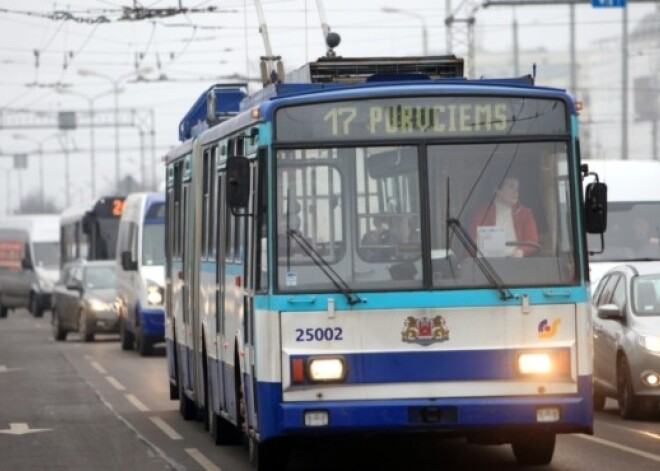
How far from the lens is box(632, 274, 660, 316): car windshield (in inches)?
784

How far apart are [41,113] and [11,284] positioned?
26336 millimetres

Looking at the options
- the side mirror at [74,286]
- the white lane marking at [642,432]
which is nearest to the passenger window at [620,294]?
the white lane marking at [642,432]

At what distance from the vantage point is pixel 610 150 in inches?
6240

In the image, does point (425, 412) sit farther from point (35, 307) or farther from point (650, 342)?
point (35, 307)

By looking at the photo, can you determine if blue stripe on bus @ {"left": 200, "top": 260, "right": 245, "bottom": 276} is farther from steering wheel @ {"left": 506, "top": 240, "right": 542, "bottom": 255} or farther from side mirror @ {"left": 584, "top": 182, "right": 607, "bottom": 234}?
side mirror @ {"left": 584, "top": 182, "right": 607, "bottom": 234}

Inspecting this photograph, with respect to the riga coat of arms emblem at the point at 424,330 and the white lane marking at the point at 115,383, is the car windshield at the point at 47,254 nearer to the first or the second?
the white lane marking at the point at 115,383

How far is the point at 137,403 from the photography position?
921 inches

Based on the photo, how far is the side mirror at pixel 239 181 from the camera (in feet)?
44.3

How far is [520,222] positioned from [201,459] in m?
3.85

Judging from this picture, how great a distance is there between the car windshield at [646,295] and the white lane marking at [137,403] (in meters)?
5.42

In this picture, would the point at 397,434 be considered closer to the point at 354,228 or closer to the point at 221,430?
the point at 354,228

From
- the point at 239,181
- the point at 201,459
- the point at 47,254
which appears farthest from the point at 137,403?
the point at 47,254

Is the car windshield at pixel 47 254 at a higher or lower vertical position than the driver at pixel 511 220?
lower

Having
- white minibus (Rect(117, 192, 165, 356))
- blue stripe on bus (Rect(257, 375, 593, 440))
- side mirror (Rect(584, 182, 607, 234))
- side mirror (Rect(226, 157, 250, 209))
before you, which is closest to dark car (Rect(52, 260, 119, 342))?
white minibus (Rect(117, 192, 165, 356))
